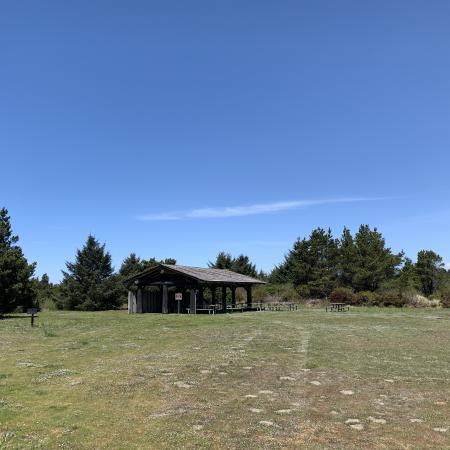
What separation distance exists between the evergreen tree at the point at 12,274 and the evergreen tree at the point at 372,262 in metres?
41.3

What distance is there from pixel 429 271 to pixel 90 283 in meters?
Answer: 44.7

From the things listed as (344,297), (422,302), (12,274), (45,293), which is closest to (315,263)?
(344,297)

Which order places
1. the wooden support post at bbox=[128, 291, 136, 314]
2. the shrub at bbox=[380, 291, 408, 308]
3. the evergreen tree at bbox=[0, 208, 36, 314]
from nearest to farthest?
the evergreen tree at bbox=[0, 208, 36, 314] < the wooden support post at bbox=[128, 291, 136, 314] < the shrub at bbox=[380, 291, 408, 308]

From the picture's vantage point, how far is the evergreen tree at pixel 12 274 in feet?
107

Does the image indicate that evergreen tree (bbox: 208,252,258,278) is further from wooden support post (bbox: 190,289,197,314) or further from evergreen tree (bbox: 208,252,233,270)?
wooden support post (bbox: 190,289,197,314)

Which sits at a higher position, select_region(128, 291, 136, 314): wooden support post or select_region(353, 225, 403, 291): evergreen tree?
select_region(353, 225, 403, 291): evergreen tree

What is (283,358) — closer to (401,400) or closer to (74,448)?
(401,400)

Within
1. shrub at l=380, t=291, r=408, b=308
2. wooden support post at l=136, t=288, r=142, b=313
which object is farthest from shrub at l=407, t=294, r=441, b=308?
wooden support post at l=136, t=288, r=142, b=313

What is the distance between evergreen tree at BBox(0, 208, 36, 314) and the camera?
32688 millimetres

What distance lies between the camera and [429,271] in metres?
64.9

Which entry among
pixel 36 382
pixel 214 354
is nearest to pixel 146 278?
pixel 214 354

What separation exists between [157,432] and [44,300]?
5433cm

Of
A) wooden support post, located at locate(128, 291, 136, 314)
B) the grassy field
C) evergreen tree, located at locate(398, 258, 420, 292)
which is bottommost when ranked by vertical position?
the grassy field

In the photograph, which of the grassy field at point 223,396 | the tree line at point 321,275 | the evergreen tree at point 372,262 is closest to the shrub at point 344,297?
the tree line at point 321,275
